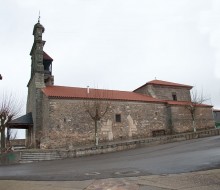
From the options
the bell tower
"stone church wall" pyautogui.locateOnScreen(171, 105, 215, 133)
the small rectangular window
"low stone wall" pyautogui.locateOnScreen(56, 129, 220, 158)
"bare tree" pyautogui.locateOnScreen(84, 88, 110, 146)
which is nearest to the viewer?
"low stone wall" pyautogui.locateOnScreen(56, 129, 220, 158)

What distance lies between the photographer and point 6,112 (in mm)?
21797

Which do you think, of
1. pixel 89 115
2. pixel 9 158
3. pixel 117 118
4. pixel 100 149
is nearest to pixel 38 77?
pixel 89 115

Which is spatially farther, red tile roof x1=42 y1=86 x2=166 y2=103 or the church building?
red tile roof x1=42 y1=86 x2=166 y2=103

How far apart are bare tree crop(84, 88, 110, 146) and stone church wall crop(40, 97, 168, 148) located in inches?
25.0

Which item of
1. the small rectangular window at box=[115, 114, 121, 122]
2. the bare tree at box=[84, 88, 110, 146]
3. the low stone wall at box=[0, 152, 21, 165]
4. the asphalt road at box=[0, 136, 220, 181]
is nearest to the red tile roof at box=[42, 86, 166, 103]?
the bare tree at box=[84, 88, 110, 146]

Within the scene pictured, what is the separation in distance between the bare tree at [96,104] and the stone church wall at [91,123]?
63cm

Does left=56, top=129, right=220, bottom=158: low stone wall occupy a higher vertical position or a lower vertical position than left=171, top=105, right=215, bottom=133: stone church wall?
lower

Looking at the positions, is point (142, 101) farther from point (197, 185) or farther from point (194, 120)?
point (197, 185)

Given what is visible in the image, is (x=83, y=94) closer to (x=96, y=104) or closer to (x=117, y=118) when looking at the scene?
(x=96, y=104)

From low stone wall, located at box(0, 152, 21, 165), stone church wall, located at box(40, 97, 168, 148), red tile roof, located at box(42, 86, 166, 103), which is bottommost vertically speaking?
low stone wall, located at box(0, 152, 21, 165)

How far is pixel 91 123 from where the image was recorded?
24359 millimetres

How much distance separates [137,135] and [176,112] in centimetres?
609

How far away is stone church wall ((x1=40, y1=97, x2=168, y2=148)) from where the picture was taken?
22567 millimetres

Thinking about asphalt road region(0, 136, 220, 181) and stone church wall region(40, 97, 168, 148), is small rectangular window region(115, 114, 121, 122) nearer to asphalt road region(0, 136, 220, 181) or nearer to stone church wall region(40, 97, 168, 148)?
stone church wall region(40, 97, 168, 148)
